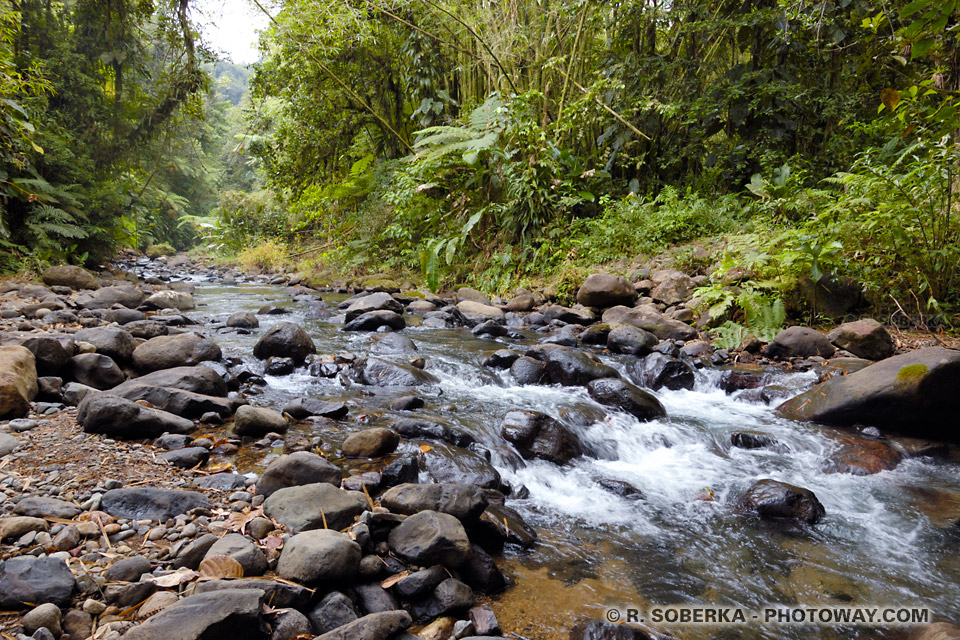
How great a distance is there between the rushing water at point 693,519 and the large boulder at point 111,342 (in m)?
1.17

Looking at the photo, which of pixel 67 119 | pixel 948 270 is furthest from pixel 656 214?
pixel 67 119

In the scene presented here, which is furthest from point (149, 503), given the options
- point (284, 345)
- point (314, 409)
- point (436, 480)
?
point (284, 345)

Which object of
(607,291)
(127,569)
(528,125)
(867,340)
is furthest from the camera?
(528,125)

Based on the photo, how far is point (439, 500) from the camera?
2.41 metres

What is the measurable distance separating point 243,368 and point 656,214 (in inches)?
272

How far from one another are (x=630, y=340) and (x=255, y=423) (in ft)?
14.3

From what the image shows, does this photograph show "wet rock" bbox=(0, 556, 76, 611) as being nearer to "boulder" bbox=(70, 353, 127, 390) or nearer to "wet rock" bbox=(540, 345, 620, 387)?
"boulder" bbox=(70, 353, 127, 390)

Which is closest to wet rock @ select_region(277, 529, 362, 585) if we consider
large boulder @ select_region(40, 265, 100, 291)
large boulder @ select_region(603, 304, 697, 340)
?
large boulder @ select_region(603, 304, 697, 340)

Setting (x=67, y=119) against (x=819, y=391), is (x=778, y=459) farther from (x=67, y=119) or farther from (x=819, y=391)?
(x=67, y=119)

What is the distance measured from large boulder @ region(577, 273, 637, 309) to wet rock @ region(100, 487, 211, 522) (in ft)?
20.6

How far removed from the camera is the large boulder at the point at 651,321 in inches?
255

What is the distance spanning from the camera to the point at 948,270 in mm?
5227

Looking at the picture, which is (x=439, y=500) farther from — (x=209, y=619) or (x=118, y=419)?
(x=118, y=419)

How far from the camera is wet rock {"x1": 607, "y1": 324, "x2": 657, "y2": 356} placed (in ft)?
19.7
